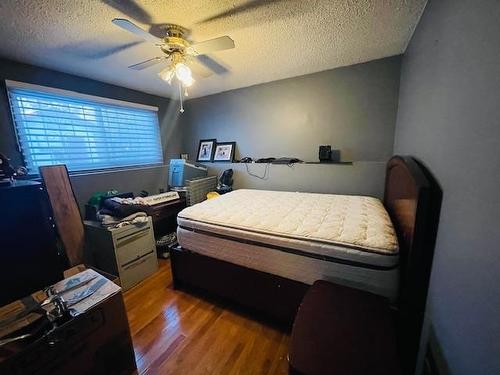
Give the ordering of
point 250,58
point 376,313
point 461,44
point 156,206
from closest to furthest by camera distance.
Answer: point 461,44
point 376,313
point 250,58
point 156,206

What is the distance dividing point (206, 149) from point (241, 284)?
98.2 inches

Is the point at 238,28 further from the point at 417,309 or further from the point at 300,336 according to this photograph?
the point at 417,309

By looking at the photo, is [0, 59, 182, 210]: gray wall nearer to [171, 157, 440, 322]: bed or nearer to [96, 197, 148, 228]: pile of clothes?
[96, 197, 148, 228]: pile of clothes

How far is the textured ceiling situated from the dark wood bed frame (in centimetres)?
109

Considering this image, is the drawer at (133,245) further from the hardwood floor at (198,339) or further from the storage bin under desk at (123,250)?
the hardwood floor at (198,339)

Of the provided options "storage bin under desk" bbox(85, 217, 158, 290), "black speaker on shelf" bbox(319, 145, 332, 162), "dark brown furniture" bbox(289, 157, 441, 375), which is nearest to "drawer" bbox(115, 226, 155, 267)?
"storage bin under desk" bbox(85, 217, 158, 290)

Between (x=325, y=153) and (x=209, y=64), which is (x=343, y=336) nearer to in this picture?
(x=325, y=153)

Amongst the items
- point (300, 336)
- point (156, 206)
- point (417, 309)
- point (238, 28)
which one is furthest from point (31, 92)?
point (417, 309)

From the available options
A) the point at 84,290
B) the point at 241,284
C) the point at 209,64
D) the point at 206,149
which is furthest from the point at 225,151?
the point at 84,290

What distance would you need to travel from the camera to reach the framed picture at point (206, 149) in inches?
134

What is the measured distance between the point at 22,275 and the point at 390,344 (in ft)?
6.07

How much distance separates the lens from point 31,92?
195 cm

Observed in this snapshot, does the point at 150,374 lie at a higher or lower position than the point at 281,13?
lower

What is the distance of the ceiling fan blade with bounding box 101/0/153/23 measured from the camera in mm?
1193
